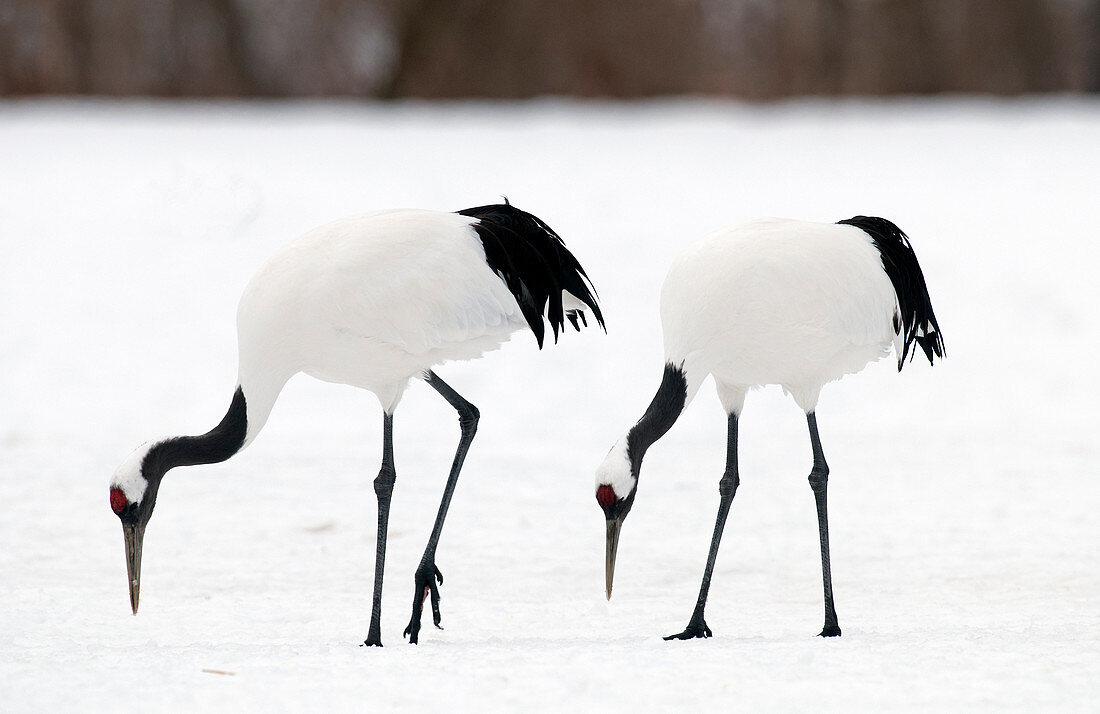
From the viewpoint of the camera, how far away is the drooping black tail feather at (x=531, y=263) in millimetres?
4152

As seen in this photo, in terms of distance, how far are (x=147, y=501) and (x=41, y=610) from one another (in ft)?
2.03

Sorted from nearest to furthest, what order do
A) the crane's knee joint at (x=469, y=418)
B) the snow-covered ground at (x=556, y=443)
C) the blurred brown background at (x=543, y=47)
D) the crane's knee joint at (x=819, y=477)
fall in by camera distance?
the snow-covered ground at (x=556, y=443), the crane's knee joint at (x=819, y=477), the crane's knee joint at (x=469, y=418), the blurred brown background at (x=543, y=47)

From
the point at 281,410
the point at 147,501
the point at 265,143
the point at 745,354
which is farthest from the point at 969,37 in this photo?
the point at 147,501

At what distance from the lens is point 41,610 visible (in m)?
4.26

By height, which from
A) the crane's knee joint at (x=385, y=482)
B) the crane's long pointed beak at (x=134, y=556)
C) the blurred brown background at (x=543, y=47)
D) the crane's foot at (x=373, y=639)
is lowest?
the crane's foot at (x=373, y=639)

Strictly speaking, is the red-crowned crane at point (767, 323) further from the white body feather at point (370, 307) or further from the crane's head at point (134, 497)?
the crane's head at point (134, 497)

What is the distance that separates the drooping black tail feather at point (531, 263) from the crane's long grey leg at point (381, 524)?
1.71ft

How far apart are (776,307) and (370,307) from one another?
1.09 m

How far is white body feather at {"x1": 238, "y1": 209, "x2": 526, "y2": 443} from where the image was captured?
12.8 feet

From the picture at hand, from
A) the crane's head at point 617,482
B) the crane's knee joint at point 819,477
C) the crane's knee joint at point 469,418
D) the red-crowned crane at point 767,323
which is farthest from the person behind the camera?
the crane's knee joint at point 469,418

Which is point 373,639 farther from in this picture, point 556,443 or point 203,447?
point 556,443

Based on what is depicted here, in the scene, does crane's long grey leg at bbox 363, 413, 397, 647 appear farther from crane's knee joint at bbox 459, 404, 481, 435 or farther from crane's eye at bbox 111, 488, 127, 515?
crane's eye at bbox 111, 488, 127, 515

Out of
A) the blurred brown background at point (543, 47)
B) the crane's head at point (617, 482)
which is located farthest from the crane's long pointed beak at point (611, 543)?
the blurred brown background at point (543, 47)

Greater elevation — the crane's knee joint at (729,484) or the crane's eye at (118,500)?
the crane's knee joint at (729,484)
